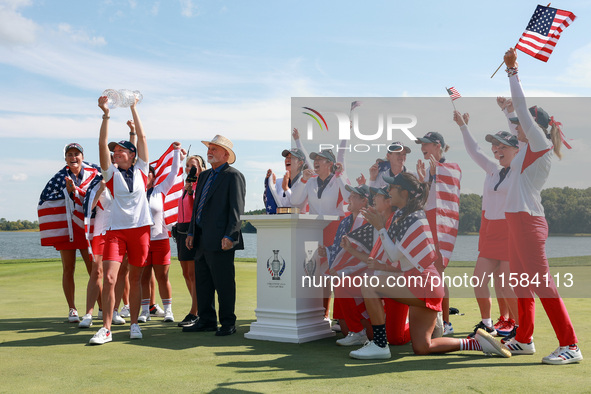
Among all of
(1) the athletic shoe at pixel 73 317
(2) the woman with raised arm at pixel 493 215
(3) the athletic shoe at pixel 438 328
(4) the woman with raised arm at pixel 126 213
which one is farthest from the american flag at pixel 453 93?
(1) the athletic shoe at pixel 73 317

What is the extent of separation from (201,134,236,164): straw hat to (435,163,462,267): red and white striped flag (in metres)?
2.08

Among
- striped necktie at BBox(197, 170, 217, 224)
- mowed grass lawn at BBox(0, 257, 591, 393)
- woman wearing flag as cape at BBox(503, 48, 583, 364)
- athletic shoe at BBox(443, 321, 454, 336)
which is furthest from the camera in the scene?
striped necktie at BBox(197, 170, 217, 224)

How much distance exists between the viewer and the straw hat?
236 inches

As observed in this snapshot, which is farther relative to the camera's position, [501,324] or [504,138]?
[501,324]

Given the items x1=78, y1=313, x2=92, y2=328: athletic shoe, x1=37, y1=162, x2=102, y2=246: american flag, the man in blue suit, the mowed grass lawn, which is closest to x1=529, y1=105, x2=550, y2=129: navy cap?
the mowed grass lawn

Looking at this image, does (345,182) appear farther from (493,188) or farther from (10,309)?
(10,309)

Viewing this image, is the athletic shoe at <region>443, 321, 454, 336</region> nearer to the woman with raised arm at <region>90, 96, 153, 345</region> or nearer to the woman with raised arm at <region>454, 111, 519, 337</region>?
the woman with raised arm at <region>454, 111, 519, 337</region>

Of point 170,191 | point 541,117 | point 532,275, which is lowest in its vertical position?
point 532,275

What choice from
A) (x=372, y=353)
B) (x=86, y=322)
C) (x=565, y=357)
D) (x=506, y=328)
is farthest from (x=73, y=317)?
(x=565, y=357)

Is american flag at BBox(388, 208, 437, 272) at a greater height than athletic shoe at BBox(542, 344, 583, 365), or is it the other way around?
american flag at BBox(388, 208, 437, 272)

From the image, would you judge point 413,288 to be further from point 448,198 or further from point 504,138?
point 504,138

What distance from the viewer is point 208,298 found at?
6113 mm

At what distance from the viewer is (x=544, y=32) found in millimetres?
5098

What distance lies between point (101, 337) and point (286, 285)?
5.52 ft
